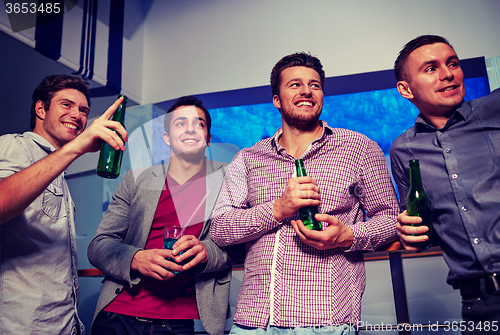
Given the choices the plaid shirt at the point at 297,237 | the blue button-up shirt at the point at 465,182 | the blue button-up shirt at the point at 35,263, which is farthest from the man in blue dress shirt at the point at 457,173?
the blue button-up shirt at the point at 35,263

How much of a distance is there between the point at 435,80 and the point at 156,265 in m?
1.25

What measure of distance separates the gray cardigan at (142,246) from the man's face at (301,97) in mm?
433

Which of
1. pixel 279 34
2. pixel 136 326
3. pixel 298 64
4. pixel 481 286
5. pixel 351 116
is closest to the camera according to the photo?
pixel 481 286

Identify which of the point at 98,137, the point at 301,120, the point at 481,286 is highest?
the point at 301,120

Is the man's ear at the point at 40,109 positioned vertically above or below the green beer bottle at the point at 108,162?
above

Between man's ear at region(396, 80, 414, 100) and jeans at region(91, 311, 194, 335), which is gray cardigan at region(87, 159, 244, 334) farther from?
man's ear at region(396, 80, 414, 100)

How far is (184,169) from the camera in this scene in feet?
6.08

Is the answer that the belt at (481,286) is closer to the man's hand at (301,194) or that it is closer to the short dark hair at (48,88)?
the man's hand at (301,194)

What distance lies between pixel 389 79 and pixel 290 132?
1.97 m

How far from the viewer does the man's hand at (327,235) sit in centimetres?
123

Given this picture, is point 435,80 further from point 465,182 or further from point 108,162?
point 108,162

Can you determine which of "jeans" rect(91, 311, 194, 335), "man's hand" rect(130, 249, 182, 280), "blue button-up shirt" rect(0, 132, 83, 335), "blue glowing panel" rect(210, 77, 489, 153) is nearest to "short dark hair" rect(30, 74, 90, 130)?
"blue button-up shirt" rect(0, 132, 83, 335)

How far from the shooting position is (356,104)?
3742mm

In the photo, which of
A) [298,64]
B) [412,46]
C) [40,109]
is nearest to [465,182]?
[412,46]
